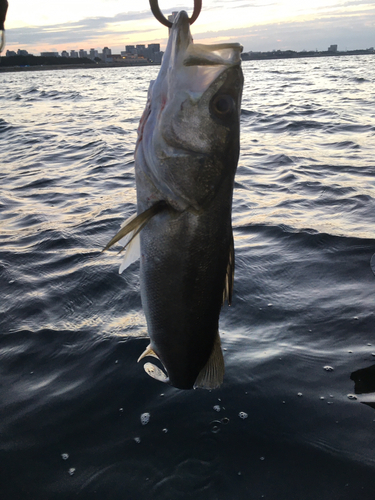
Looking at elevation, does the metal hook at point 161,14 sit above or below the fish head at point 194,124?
above

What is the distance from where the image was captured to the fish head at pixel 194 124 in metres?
2.09

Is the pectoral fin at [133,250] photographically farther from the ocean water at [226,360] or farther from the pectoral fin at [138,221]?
the ocean water at [226,360]

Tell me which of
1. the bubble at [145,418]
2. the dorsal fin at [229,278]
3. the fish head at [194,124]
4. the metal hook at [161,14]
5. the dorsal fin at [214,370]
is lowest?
the bubble at [145,418]

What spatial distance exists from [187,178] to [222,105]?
393 millimetres

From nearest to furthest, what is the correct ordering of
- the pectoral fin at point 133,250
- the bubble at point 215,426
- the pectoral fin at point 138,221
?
the pectoral fin at point 138,221
the pectoral fin at point 133,250
the bubble at point 215,426

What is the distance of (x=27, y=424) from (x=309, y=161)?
10440 mm

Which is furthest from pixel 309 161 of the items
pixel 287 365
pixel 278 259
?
pixel 287 365

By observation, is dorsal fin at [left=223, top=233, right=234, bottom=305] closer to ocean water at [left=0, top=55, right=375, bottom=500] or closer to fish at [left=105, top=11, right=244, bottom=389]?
fish at [left=105, top=11, right=244, bottom=389]

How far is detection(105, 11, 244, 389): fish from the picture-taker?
82.6 inches

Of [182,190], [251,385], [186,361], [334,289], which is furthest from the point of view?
[334,289]

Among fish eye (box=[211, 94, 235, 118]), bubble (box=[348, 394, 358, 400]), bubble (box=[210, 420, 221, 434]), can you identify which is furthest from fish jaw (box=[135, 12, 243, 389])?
bubble (box=[348, 394, 358, 400])

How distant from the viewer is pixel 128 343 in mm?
4629

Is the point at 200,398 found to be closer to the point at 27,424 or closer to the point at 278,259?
the point at 27,424

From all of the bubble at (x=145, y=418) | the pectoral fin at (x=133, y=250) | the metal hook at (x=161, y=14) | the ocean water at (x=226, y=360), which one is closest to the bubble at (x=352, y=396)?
the ocean water at (x=226, y=360)
